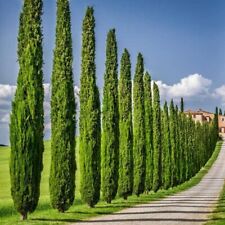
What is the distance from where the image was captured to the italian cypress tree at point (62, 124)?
23.6 meters

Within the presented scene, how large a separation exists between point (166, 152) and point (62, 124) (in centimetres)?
3613

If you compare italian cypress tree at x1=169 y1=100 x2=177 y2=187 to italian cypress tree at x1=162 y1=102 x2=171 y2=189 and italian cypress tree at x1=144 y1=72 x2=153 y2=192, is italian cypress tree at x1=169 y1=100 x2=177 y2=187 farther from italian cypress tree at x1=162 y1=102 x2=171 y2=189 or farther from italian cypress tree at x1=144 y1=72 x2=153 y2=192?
italian cypress tree at x1=144 y1=72 x2=153 y2=192

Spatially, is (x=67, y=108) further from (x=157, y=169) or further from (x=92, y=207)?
(x=157, y=169)

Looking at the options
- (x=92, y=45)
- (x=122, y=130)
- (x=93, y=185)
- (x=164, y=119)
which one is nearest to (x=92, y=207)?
(x=93, y=185)

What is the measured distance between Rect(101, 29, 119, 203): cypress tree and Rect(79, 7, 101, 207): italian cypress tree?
3.54 m

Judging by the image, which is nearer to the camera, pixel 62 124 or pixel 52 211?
pixel 62 124

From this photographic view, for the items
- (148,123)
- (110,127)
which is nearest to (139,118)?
(148,123)

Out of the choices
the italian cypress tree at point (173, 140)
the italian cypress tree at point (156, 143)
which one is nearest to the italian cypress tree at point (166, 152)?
the italian cypress tree at point (173, 140)

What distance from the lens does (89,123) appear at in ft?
93.6

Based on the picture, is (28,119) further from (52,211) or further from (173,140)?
(173,140)

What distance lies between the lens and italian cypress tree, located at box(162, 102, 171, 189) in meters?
55.6

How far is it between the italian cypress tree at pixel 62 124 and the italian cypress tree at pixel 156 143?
24.3m

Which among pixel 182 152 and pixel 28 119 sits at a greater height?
pixel 28 119

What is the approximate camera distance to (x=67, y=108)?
24.1 m
